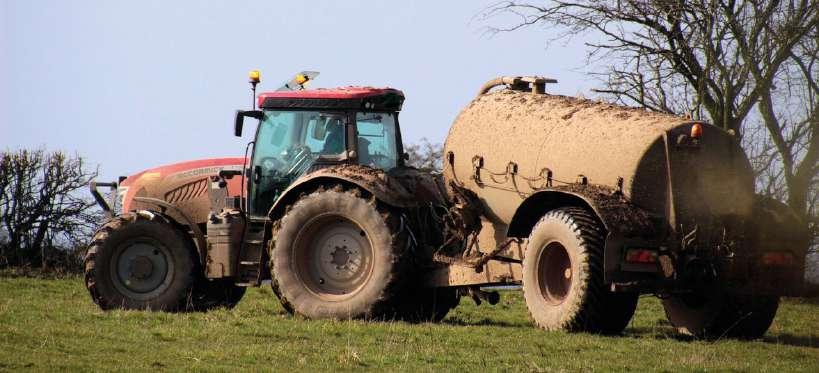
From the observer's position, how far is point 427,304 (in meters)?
16.8

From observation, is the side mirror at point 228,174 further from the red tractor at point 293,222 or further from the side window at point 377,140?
the side window at point 377,140

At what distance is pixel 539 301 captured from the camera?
47.6ft

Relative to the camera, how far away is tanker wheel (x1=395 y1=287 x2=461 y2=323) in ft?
54.0

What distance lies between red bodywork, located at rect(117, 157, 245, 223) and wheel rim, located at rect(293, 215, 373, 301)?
1791mm

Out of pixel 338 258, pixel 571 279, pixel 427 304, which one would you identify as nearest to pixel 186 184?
pixel 338 258

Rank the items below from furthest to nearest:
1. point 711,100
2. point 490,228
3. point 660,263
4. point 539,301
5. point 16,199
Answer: point 16,199 < point 711,100 < point 490,228 < point 539,301 < point 660,263

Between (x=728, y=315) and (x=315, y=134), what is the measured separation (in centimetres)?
516

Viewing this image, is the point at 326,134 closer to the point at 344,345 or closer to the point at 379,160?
the point at 379,160

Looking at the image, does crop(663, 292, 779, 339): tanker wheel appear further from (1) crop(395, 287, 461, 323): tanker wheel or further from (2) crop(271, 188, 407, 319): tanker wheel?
(2) crop(271, 188, 407, 319): tanker wheel

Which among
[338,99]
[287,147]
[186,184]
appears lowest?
[186,184]

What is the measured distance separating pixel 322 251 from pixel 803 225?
521 cm

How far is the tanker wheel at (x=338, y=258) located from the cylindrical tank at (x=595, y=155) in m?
1.16

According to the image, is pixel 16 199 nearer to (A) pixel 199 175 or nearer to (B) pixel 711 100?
(A) pixel 199 175

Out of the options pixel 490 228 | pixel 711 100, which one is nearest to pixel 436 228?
pixel 490 228
